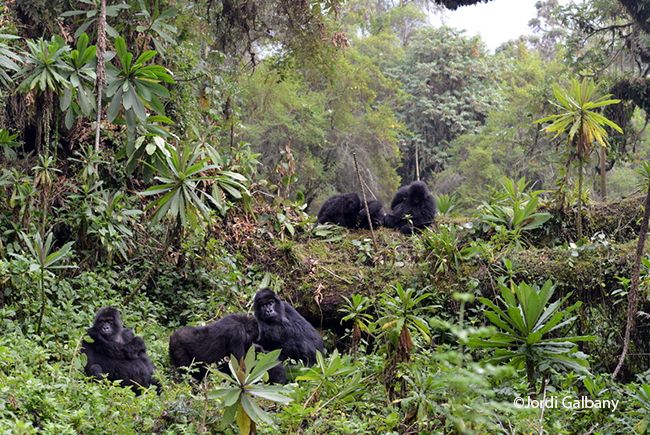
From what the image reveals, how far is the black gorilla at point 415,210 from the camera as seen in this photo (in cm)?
803

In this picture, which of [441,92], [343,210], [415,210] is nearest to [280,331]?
[343,210]

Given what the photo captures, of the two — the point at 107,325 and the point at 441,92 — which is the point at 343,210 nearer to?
the point at 107,325

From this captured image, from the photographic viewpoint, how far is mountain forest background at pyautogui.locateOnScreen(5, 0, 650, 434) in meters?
3.56

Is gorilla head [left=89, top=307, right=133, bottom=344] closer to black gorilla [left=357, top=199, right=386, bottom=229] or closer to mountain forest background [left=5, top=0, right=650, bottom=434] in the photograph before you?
mountain forest background [left=5, top=0, right=650, bottom=434]

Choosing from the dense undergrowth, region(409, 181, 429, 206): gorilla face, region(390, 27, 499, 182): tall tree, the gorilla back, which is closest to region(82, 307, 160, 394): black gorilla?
the dense undergrowth

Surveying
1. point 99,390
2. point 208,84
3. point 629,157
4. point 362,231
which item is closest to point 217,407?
point 99,390

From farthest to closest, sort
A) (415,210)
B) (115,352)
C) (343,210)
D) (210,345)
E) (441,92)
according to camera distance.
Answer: (441,92), (343,210), (415,210), (210,345), (115,352)

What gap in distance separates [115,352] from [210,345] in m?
0.79

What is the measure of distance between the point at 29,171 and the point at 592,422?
652cm

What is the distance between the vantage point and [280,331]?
18.6ft

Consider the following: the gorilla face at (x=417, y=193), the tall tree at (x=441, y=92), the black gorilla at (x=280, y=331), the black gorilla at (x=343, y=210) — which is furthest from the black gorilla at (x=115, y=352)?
→ the tall tree at (x=441, y=92)

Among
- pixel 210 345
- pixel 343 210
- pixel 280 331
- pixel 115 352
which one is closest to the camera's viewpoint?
pixel 115 352

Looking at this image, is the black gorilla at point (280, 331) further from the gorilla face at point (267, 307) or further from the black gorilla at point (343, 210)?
the black gorilla at point (343, 210)

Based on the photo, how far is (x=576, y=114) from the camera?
580 centimetres
